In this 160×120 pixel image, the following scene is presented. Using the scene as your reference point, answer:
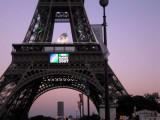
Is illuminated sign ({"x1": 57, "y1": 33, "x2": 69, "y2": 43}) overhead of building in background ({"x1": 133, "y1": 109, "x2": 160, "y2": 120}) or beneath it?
overhead

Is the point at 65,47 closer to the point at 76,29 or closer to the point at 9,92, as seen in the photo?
the point at 76,29

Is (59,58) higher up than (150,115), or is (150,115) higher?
(59,58)

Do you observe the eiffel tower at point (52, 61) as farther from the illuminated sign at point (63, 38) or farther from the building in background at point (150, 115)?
the building in background at point (150, 115)

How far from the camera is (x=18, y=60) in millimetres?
48781

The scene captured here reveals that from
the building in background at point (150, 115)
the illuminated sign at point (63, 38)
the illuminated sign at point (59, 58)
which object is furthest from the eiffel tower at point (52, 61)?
the building in background at point (150, 115)

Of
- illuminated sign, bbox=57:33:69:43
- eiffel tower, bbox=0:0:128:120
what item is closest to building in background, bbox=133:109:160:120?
eiffel tower, bbox=0:0:128:120

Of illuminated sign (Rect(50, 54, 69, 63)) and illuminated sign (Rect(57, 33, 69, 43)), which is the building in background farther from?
illuminated sign (Rect(57, 33, 69, 43))

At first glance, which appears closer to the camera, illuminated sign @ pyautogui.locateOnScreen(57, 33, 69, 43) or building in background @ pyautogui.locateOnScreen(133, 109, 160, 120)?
building in background @ pyautogui.locateOnScreen(133, 109, 160, 120)

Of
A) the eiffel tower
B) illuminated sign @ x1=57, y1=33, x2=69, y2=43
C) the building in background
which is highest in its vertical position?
illuminated sign @ x1=57, y1=33, x2=69, y2=43

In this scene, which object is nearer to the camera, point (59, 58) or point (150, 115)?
point (150, 115)

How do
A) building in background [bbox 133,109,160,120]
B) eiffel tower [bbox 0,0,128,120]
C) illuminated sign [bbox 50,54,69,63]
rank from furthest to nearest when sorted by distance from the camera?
illuminated sign [bbox 50,54,69,63]
eiffel tower [bbox 0,0,128,120]
building in background [bbox 133,109,160,120]


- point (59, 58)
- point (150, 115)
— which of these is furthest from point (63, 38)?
point (150, 115)

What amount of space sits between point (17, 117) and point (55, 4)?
29822 mm

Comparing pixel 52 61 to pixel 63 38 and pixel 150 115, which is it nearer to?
pixel 63 38
